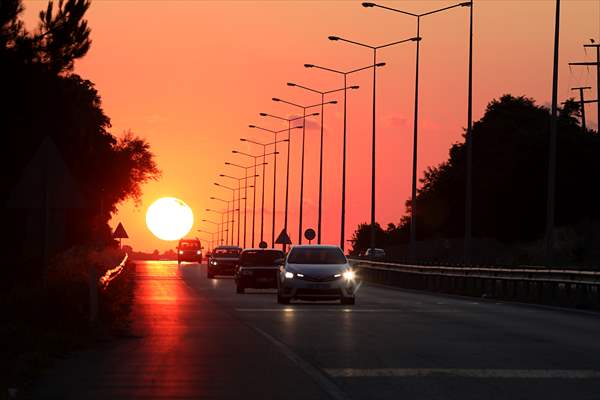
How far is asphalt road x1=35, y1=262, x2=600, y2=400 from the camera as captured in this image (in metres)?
14.7

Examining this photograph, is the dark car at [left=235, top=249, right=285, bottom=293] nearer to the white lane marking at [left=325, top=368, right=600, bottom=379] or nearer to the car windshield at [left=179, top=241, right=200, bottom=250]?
the white lane marking at [left=325, top=368, right=600, bottom=379]

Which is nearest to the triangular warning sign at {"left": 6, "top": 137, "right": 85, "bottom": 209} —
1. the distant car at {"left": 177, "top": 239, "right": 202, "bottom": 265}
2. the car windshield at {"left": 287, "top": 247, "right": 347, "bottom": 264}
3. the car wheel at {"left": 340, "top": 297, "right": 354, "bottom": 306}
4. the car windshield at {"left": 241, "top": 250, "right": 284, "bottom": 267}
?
the car wheel at {"left": 340, "top": 297, "right": 354, "bottom": 306}

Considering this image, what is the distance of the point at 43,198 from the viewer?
21.6 m

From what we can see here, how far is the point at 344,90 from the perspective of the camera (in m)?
78.7

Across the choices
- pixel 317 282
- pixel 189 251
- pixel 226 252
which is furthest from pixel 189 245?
pixel 317 282

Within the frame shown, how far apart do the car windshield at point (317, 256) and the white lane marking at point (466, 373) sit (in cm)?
2223

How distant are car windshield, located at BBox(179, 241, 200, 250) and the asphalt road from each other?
9660 cm

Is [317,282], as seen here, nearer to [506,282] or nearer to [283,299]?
[283,299]

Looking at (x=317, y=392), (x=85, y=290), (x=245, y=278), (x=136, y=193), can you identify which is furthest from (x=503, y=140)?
(x=317, y=392)

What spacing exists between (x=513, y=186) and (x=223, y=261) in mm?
47271

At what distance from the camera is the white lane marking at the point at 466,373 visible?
53.9ft

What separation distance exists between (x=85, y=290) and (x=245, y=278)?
2374 cm

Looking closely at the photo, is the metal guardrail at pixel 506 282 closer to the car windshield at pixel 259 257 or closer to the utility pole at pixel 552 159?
the utility pole at pixel 552 159

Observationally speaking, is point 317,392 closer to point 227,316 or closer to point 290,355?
point 290,355
